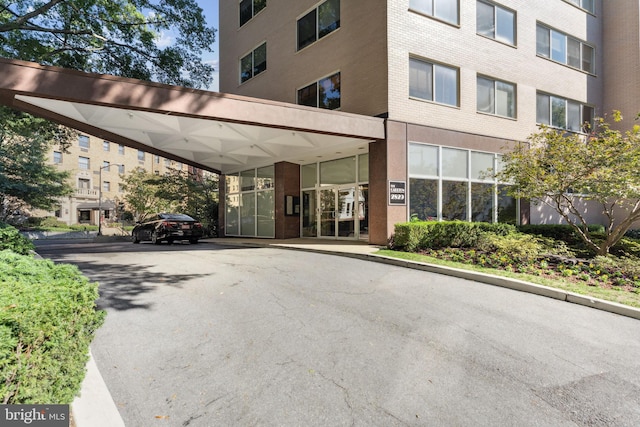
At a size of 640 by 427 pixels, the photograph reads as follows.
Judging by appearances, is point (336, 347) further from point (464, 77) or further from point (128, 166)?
point (128, 166)

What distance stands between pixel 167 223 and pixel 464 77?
1487 centimetres

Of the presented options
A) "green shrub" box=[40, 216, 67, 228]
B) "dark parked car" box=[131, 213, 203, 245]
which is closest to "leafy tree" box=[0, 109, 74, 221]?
"green shrub" box=[40, 216, 67, 228]

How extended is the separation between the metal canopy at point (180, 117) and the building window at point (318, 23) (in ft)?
17.6

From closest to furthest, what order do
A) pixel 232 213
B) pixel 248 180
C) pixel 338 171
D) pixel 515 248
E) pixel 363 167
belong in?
1. pixel 515 248
2. pixel 363 167
3. pixel 338 171
4. pixel 248 180
5. pixel 232 213

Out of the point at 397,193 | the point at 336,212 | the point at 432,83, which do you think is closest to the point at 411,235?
the point at 397,193

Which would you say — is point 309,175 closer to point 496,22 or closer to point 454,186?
point 454,186

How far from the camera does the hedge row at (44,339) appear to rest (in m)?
1.67

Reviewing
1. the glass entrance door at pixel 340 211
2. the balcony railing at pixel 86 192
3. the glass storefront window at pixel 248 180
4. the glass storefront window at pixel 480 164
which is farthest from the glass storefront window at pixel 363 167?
the balcony railing at pixel 86 192

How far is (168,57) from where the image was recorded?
15.3m

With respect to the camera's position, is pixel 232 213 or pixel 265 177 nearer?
pixel 265 177

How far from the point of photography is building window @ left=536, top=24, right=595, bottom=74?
16578mm

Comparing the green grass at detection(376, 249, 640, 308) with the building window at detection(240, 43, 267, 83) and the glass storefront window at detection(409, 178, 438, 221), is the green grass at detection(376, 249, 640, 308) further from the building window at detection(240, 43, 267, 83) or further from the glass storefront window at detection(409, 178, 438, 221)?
the building window at detection(240, 43, 267, 83)

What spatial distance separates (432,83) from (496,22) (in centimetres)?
515

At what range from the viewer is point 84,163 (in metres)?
46.1
